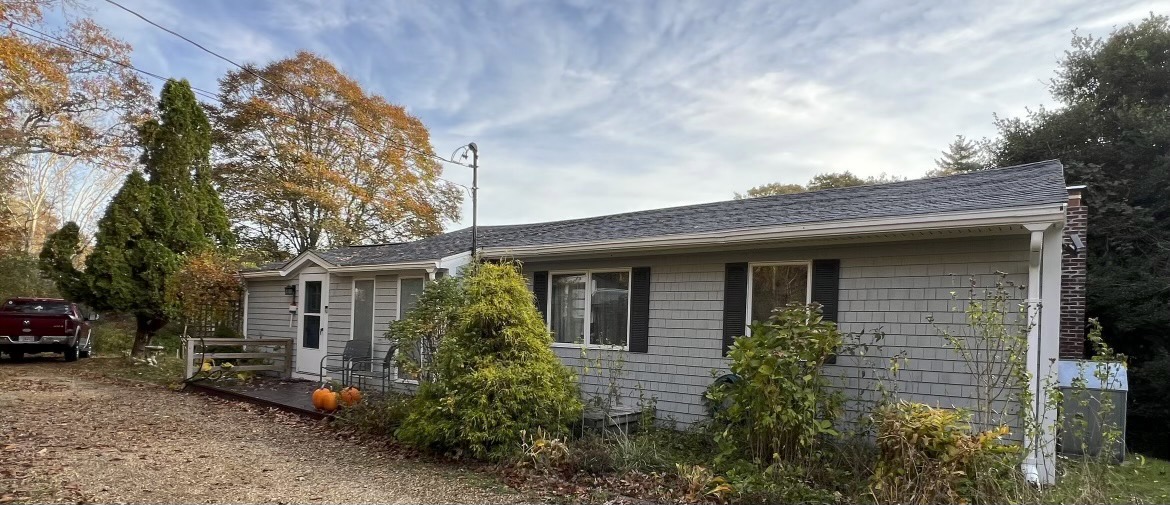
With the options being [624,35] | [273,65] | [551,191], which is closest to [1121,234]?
[624,35]

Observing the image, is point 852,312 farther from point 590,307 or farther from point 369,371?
point 369,371

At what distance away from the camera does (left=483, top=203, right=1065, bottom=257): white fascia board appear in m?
5.27

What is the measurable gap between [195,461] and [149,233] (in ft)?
35.6

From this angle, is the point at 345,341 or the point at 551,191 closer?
the point at 345,341

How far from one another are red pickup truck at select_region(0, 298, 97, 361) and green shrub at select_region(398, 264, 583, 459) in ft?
42.1

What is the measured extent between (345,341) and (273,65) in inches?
548

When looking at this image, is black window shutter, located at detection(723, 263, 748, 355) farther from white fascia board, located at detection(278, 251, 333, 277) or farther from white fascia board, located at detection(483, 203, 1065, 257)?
white fascia board, located at detection(278, 251, 333, 277)

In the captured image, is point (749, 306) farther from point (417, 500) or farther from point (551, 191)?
point (551, 191)

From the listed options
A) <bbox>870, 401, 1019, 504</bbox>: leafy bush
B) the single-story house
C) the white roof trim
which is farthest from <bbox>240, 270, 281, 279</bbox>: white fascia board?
<bbox>870, 401, 1019, 504</bbox>: leafy bush

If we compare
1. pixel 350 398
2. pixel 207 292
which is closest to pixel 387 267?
pixel 350 398

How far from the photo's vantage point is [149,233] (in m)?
14.9

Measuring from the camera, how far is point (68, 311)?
15.5m

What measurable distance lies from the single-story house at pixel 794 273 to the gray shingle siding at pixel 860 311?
1 cm

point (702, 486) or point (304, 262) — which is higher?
point (304, 262)
